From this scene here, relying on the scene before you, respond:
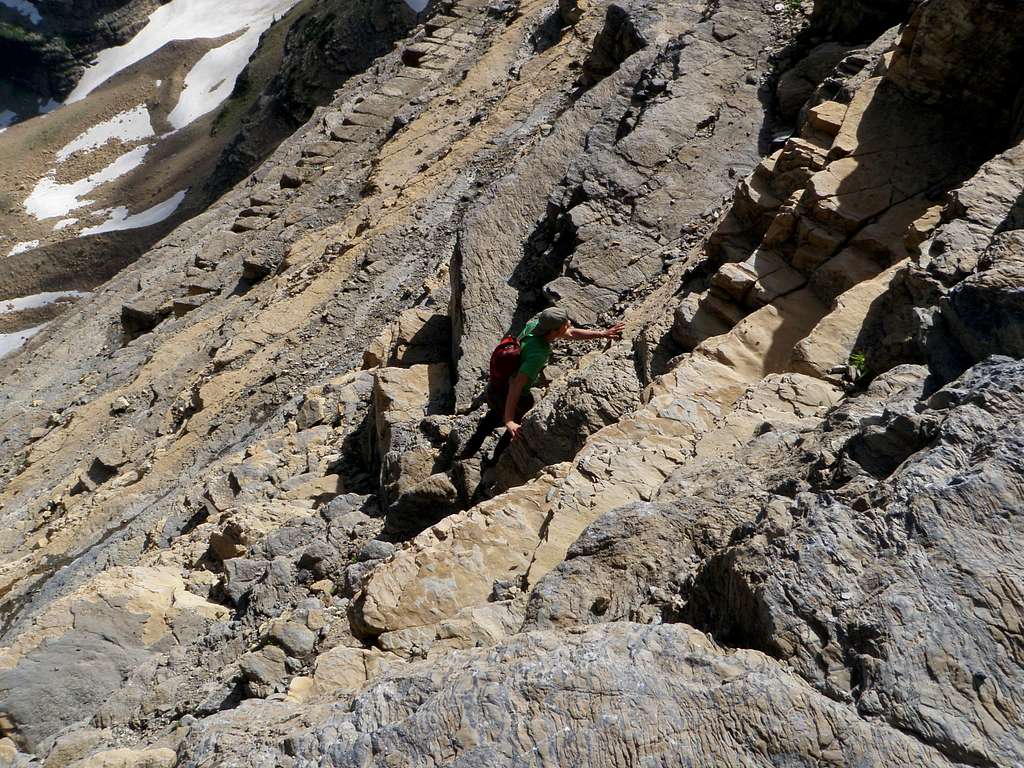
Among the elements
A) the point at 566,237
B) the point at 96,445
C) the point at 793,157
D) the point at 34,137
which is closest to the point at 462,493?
the point at 566,237

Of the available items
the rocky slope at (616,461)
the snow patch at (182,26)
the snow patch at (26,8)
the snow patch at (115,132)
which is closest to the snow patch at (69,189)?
the snow patch at (115,132)

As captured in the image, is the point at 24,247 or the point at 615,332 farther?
the point at 24,247

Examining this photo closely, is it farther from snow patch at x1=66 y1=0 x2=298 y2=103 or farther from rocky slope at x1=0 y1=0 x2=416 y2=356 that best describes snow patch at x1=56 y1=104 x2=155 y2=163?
snow patch at x1=66 y1=0 x2=298 y2=103

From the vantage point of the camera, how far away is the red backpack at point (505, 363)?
8.62 meters

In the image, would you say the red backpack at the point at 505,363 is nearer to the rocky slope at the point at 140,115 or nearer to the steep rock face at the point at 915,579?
the steep rock face at the point at 915,579

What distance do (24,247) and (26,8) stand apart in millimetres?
30208

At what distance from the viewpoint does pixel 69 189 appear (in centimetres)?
4131

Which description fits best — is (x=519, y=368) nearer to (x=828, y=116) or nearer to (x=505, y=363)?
(x=505, y=363)

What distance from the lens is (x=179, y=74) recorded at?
48.9 meters

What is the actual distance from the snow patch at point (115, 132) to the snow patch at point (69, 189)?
1.77m

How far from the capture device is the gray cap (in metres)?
8.34

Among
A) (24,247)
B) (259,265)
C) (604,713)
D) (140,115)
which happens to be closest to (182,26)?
(140,115)

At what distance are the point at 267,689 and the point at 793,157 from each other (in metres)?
6.22

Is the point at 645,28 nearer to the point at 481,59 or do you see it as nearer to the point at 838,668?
the point at 481,59
